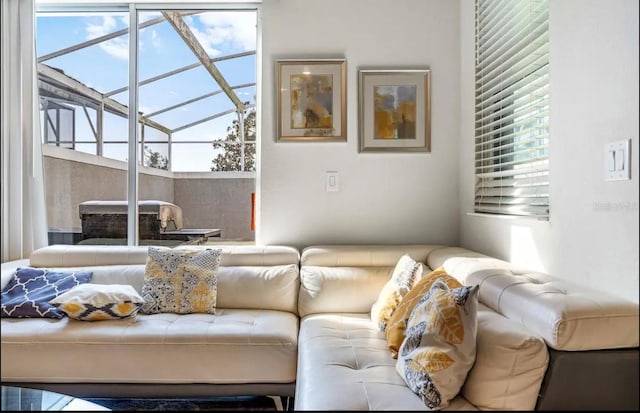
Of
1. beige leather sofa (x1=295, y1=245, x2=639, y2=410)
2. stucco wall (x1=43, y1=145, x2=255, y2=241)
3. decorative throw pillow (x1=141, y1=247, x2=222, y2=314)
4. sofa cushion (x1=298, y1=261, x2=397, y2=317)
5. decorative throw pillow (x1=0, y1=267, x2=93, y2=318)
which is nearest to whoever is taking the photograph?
beige leather sofa (x1=295, y1=245, x2=639, y2=410)

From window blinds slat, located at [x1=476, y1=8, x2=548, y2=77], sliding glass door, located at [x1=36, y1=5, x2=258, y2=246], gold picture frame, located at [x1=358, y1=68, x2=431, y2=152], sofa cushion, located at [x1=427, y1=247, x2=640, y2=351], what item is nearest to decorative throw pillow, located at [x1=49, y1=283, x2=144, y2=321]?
sliding glass door, located at [x1=36, y1=5, x2=258, y2=246]

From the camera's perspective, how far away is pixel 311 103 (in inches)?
99.3

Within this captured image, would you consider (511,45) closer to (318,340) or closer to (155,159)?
(318,340)

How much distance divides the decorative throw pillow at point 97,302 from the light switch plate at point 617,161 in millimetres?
1503

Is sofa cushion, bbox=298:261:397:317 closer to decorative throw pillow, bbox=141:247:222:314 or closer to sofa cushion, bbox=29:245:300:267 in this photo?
sofa cushion, bbox=29:245:300:267

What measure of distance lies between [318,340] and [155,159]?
4.40 ft

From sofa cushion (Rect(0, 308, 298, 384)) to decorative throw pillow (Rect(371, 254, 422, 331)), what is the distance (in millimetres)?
359

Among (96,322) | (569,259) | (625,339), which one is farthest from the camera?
(96,322)

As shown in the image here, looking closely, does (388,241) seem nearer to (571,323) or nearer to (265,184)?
(265,184)

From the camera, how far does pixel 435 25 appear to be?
2.53 metres

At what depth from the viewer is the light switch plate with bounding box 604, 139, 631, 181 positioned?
71 centimetres

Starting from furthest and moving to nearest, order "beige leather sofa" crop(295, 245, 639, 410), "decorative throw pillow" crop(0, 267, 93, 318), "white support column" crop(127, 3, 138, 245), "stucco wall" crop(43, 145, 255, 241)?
1. "white support column" crop(127, 3, 138, 245)
2. "stucco wall" crop(43, 145, 255, 241)
3. "decorative throw pillow" crop(0, 267, 93, 318)
4. "beige leather sofa" crop(295, 245, 639, 410)

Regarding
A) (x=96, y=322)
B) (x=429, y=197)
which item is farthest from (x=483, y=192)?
(x=96, y=322)

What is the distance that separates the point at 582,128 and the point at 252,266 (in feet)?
5.31
